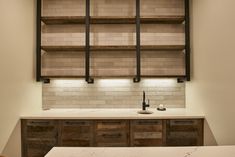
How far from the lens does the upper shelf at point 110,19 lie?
322cm

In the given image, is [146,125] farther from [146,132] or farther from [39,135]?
[39,135]

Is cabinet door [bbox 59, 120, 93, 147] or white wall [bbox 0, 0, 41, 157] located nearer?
white wall [bbox 0, 0, 41, 157]

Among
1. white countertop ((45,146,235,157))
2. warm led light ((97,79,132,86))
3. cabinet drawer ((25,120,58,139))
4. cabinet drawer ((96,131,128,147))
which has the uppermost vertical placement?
warm led light ((97,79,132,86))

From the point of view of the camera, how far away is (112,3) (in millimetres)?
3428

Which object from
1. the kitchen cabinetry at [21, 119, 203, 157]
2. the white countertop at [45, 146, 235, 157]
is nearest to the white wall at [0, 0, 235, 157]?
the kitchen cabinetry at [21, 119, 203, 157]

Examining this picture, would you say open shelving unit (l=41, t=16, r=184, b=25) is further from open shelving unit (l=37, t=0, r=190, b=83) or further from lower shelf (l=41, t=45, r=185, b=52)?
lower shelf (l=41, t=45, r=185, b=52)

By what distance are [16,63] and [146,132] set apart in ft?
6.09

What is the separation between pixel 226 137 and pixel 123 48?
1.82 m

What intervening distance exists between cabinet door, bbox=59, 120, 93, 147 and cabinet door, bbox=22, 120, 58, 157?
0.35 feet

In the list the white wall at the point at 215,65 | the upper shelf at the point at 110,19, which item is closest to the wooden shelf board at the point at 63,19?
the upper shelf at the point at 110,19

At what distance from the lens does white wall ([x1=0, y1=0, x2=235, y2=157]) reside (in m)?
2.15

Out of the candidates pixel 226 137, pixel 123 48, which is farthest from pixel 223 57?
pixel 123 48

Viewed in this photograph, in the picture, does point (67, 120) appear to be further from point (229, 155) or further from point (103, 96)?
point (229, 155)

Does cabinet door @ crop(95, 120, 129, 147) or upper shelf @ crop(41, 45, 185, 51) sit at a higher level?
upper shelf @ crop(41, 45, 185, 51)
